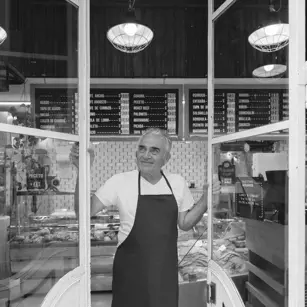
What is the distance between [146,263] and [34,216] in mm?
853

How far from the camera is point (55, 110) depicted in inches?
76.5

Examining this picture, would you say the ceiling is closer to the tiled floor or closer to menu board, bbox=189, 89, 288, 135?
menu board, bbox=189, 89, 288, 135

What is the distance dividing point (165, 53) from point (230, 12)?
2.05 meters

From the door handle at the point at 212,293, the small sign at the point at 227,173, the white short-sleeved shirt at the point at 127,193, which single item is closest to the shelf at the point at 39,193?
the white short-sleeved shirt at the point at 127,193

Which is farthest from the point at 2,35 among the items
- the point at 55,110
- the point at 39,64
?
the point at 55,110

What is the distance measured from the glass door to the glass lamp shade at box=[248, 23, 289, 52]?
36.6 inches

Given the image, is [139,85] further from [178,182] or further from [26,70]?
[26,70]

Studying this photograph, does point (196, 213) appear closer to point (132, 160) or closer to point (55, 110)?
point (55, 110)

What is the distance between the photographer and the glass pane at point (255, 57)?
1410 millimetres

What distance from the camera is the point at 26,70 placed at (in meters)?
1.75

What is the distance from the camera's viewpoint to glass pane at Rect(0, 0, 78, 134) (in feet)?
5.19

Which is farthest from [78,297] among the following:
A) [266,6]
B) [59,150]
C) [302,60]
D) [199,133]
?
[199,133]

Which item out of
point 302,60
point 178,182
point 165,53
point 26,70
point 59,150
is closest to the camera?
point 302,60

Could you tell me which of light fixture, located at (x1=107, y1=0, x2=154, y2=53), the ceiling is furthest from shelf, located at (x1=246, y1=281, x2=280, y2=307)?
light fixture, located at (x1=107, y1=0, x2=154, y2=53)
